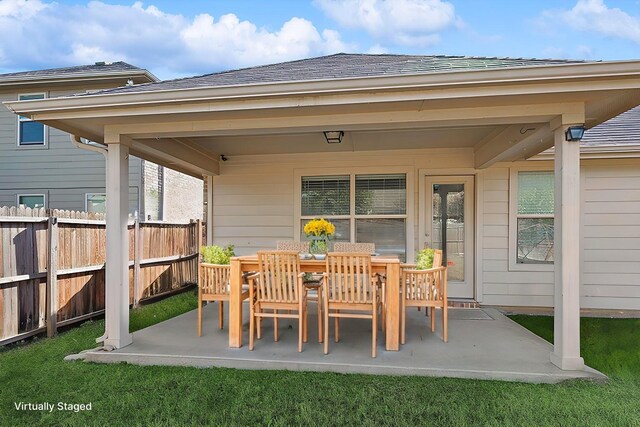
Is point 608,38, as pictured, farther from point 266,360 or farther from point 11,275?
Result: point 11,275

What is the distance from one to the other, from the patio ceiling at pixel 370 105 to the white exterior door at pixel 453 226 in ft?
5.80

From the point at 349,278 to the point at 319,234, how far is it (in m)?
0.83

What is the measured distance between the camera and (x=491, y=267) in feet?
18.7

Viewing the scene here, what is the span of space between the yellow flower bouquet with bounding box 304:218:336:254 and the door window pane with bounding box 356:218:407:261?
1.66 meters

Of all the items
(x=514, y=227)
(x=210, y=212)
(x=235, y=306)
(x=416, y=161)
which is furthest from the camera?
(x=210, y=212)

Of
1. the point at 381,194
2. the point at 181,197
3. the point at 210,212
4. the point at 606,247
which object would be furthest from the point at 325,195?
the point at 181,197

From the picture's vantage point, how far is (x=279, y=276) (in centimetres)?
369

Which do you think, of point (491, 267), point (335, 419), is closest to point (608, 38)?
point (491, 267)

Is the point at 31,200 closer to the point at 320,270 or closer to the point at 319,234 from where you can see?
the point at 319,234

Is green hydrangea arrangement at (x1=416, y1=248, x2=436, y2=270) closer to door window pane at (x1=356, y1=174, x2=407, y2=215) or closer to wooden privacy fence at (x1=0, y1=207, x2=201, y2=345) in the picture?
door window pane at (x1=356, y1=174, x2=407, y2=215)

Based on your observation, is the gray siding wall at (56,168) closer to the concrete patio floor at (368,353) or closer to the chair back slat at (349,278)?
the concrete patio floor at (368,353)

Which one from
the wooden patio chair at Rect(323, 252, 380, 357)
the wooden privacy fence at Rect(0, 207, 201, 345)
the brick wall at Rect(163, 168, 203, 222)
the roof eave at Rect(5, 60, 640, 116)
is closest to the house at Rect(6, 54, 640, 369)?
the roof eave at Rect(5, 60, 640, 116)

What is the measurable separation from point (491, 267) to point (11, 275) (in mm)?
6149

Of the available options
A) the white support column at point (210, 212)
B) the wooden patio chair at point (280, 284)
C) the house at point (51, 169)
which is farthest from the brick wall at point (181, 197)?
the wooden patio chair at point (280, 284)
